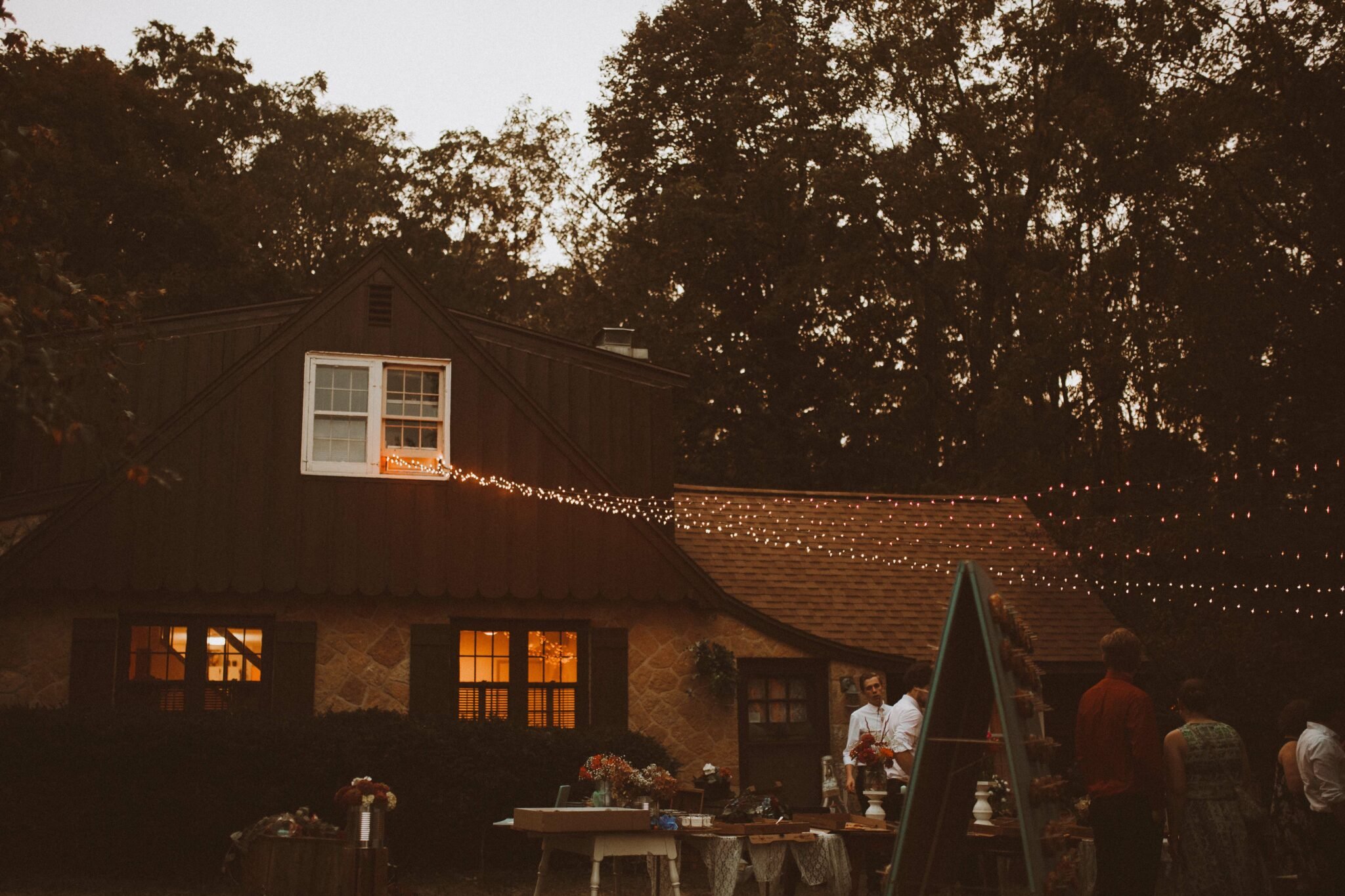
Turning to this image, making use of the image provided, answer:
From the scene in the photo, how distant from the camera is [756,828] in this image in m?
9.54

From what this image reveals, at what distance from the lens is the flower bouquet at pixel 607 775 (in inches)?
392

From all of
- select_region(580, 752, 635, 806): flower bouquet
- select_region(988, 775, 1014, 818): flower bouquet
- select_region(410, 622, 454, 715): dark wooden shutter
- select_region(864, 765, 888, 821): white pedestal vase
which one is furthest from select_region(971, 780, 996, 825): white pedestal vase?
select_region(410, 622, 454, 715): dark wooden shutter

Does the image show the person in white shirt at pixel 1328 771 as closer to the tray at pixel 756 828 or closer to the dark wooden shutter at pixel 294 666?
the tray at pixel 756 828

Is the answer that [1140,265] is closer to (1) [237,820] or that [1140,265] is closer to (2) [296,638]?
(2) [296,638]

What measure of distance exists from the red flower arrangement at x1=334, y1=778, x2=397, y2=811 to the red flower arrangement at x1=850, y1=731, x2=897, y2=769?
3.51m

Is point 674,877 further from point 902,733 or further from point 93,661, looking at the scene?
point 93,661

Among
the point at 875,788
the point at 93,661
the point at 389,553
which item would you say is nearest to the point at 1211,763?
the point at 875,788

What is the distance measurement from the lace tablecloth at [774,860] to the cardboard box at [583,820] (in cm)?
55

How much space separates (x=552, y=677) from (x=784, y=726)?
2918 mm

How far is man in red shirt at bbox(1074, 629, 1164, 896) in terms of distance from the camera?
7148 mm

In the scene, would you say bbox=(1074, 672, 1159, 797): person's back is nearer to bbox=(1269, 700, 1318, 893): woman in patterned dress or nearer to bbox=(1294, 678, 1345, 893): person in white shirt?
bbox=(1294, 678, 1345, 893): person in white shirt

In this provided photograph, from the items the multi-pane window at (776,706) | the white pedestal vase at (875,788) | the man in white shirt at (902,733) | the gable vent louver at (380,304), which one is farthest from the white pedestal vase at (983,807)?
the gable vent louver at (380,304)

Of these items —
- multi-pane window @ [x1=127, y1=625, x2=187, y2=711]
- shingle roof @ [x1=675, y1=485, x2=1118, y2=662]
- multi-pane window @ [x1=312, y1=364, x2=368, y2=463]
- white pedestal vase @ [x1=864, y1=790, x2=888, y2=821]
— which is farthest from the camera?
shingle roof @ [x1=675, y1=485, x2=1118, y2=662]

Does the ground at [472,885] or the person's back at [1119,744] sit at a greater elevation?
the person's back at [1119,744]
